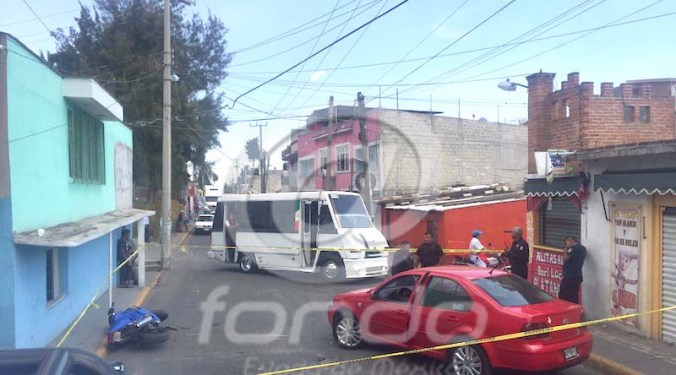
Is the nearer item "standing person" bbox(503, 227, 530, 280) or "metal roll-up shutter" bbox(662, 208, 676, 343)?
"metal roll-up shutter" bbox(662, 208, 676, 343)

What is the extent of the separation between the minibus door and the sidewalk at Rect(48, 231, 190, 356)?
4.46 m

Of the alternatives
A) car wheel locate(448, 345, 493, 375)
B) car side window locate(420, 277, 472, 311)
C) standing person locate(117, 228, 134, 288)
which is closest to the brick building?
car side window locate(420, 277, 472, 311)

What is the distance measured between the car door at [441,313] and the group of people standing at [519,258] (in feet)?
10.4

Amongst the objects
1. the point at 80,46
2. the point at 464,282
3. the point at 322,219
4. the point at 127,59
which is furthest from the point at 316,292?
the point at 80,46

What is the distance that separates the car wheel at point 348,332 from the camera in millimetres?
8398

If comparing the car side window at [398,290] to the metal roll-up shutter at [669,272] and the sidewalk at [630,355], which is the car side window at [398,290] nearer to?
the sidewalk at [630,355]

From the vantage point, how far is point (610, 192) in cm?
927

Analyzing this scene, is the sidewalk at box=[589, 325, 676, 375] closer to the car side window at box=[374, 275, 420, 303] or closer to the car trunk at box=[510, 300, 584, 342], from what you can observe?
the car trunk at box=[510, 300, 584, 342]

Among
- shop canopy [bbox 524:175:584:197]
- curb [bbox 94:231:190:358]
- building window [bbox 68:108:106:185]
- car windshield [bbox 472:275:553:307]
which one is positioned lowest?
curb [bbox 94:231:190:358]

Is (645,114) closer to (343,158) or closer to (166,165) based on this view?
(166,165)

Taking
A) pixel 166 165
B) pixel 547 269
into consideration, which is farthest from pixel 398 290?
pixel 166 165

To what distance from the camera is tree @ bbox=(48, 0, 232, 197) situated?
3053cm

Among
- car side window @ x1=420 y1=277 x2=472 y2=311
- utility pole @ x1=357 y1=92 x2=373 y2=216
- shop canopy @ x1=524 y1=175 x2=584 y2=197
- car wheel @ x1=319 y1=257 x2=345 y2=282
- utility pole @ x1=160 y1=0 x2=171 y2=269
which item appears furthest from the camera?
utility pole @ x1=357 y1=92 x2=373 y2=216

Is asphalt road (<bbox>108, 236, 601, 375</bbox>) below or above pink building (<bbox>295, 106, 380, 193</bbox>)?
below
